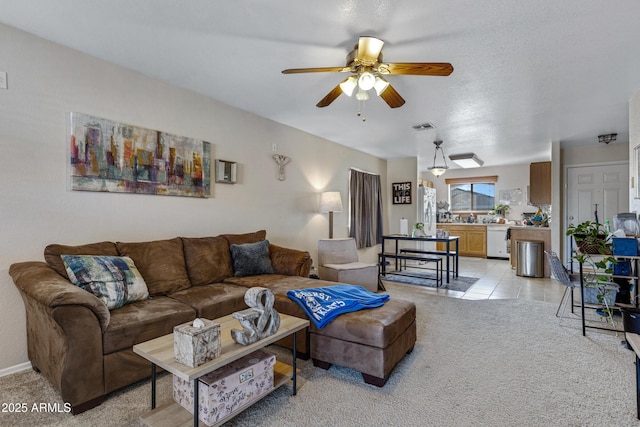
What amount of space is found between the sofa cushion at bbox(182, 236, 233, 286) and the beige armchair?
1.45 meters

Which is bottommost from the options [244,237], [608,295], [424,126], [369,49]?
[608,295]

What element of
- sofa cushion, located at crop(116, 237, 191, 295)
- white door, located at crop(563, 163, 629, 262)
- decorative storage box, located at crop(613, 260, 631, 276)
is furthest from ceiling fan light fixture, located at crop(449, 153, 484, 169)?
sofa cushion, located at crop(116, 237, 191, 295)

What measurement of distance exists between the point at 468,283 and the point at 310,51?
4397 mm

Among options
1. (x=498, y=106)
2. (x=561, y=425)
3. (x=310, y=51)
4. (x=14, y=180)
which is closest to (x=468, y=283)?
(x=498, y=106)

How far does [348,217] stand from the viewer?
596 cm

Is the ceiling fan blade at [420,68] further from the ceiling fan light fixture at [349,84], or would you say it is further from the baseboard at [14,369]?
the baseboard at [14,369]

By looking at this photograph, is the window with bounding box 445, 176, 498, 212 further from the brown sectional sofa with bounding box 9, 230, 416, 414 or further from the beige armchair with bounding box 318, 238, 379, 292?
the brown sectional sofa with bounding box 9, 230, 416, 414

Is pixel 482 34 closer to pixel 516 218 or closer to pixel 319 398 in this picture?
pixel 319 398

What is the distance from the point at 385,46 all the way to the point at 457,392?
250cm

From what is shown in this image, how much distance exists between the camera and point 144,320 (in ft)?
6.75

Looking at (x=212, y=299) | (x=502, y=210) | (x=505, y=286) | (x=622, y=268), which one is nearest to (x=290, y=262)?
(x=212, y=299)

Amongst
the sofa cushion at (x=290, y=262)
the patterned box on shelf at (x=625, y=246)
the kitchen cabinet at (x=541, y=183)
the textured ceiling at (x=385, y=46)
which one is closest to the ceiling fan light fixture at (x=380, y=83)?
the textured ceiling at (x=385, y=46)

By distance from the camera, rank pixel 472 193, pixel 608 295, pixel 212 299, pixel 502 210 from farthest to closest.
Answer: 1. pixel 472 193
2. pixel 502 210
3. pixel 608 295
4. pixel 212 299

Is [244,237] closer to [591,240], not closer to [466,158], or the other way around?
[591,240]
